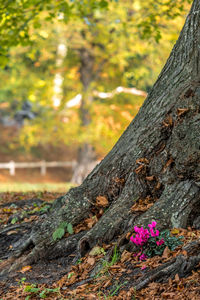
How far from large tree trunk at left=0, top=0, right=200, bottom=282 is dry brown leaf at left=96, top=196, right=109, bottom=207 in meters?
0.02

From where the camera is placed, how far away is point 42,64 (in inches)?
730

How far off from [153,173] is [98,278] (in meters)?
1.38

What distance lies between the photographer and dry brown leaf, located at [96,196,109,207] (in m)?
4.74

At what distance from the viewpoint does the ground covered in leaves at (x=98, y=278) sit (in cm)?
329

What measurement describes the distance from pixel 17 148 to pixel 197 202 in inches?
1116

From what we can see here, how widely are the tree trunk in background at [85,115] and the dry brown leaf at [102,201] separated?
11.9 meters

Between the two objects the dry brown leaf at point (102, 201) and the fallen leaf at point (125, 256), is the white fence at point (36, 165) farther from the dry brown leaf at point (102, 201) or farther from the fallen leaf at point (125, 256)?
the fallen leaf at point (125, 256)

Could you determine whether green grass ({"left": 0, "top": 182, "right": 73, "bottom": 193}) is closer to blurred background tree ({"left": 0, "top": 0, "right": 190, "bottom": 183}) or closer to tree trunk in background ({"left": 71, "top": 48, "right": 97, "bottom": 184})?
blurred background tree ({"left": 0, "top": 0, "right": 190, "bottom": 183})

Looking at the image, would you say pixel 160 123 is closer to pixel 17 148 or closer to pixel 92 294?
pixel 92 294

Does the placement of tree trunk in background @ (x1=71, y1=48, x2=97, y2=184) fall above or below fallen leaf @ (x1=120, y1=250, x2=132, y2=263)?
above

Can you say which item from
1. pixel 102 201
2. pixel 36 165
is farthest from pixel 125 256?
pixel 36 165

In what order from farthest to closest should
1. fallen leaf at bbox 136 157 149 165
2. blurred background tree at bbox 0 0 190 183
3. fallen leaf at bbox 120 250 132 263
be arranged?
blurred background tree at bbox 0 0 190 183, fallen leaf at bbox 136 157 149 165, fallen leaf at bbox 120 250 132 263

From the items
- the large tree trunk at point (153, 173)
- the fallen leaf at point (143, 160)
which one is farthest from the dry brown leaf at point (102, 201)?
the fallen leaf at point (143, 160)

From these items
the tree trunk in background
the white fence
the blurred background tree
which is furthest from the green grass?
the white fence
